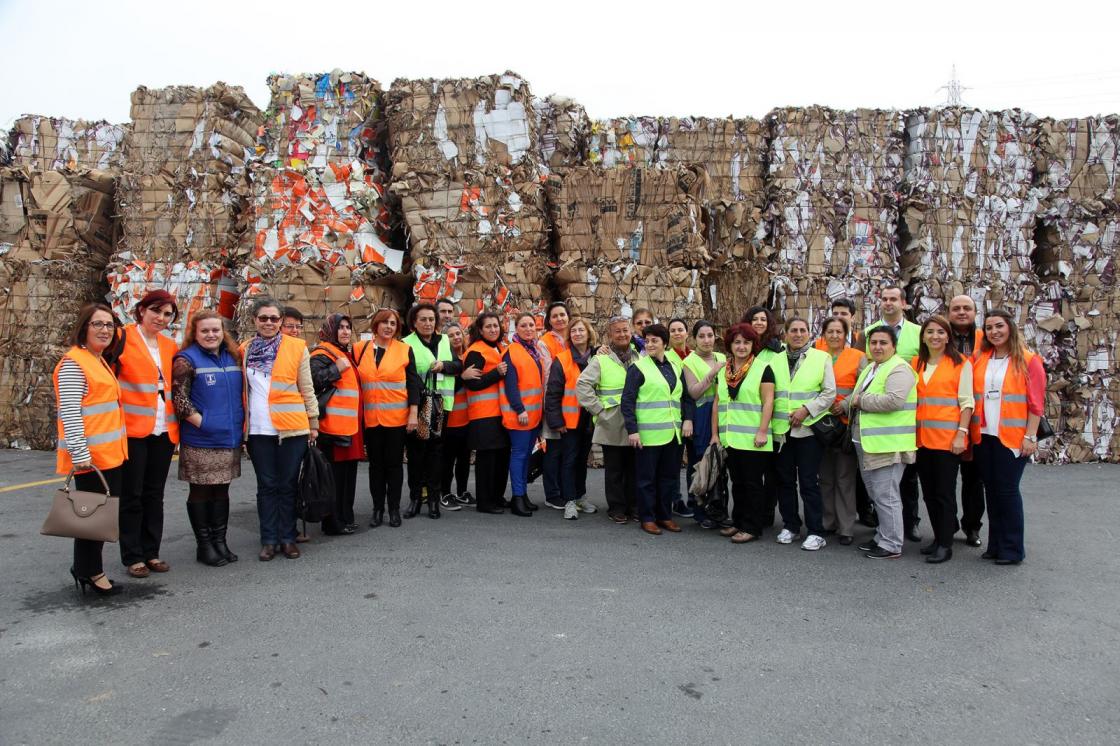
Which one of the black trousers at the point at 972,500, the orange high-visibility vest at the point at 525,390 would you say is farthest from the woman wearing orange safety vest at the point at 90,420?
the black trousers at the point at 972,500

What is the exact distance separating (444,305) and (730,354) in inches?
100

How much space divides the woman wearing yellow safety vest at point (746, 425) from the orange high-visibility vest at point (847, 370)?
2.02 feet

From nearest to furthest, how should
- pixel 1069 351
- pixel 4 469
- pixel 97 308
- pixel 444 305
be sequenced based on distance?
pixel 97 308 < pixel 444 305 < pixel 4 469 < pixel 1069 351

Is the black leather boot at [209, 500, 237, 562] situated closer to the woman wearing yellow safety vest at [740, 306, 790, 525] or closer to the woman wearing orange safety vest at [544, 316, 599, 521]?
the woman wearing orange safety vest at [544, 316, 599, 521]

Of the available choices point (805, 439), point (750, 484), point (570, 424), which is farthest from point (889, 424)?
point (570, 424)

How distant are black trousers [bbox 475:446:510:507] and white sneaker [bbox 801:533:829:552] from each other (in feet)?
8.27

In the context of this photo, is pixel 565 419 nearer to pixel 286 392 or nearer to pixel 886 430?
pixel 286 392

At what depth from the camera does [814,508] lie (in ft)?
17.6

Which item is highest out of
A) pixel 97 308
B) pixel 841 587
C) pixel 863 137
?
pixel 863 137

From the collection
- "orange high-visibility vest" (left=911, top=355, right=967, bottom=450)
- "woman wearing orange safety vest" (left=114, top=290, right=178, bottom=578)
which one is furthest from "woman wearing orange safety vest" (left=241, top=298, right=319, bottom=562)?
"orange high-visibility vest" (left=911, top=355, right=967, bottom=450)

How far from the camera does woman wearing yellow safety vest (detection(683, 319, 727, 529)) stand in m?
5.94

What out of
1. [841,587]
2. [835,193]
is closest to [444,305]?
[841,587]

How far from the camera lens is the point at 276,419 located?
191 inches

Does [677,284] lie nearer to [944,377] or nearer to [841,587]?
[944,377]
